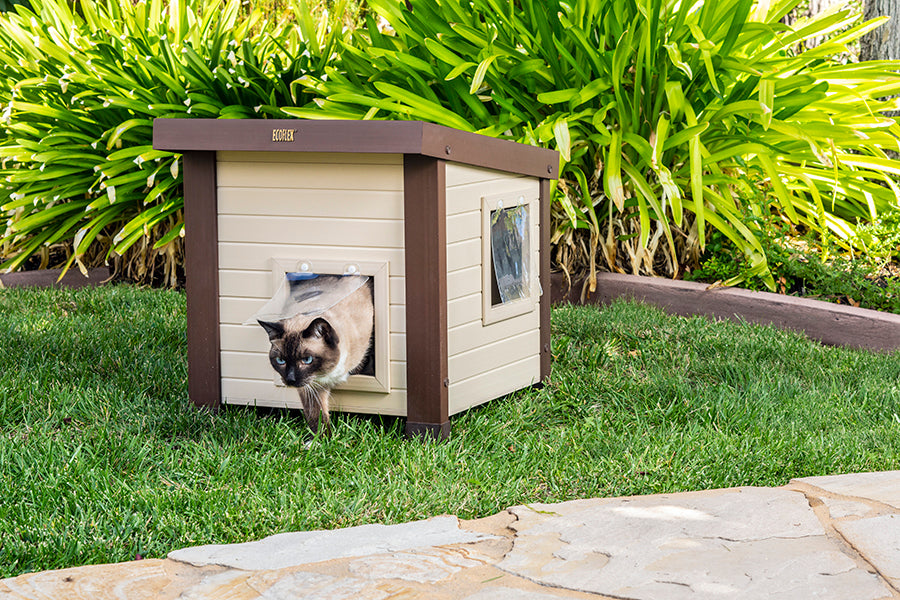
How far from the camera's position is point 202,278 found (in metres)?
2.93

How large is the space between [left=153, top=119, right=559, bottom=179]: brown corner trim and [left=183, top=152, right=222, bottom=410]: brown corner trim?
4.9 inches

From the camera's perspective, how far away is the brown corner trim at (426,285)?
268cm

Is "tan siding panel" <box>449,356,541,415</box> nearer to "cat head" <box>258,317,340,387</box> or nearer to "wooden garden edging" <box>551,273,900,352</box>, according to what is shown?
"cat head" <box>258,317,340,387</box>

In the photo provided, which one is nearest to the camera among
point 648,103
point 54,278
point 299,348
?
point 299,348

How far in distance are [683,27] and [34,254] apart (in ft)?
13.9

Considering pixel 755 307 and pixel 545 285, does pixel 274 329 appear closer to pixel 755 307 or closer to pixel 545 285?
pixel 545 285

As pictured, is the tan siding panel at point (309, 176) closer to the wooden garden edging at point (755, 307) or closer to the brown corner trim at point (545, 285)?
the brown corner trim at point (545, 285)

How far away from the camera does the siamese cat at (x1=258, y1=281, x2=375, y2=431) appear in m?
2.60

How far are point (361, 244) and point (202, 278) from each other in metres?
0.56


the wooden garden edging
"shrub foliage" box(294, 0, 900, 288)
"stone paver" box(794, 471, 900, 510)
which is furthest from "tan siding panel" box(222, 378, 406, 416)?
the wooden garden edging

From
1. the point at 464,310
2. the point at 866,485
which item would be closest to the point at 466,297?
the point at 464,310

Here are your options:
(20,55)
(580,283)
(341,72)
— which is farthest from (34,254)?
(580,283)

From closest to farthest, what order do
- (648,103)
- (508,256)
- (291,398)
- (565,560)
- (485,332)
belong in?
(565,560), (291,398), (485,332), (508,256), (648,103)

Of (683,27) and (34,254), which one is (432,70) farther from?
(34,254)
